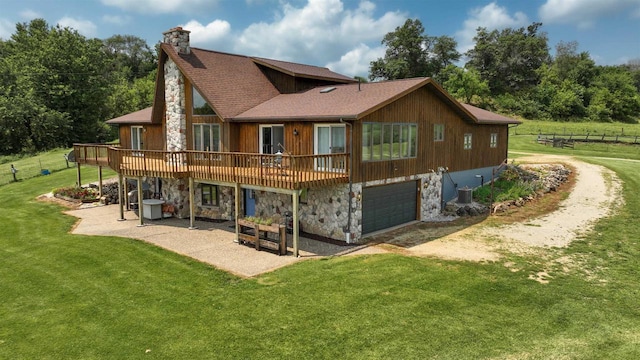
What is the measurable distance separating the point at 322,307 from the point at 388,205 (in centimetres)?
834

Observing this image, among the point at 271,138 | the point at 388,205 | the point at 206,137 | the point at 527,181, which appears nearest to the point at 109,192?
the point at 206,137

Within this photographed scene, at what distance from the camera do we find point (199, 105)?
18.6 metres

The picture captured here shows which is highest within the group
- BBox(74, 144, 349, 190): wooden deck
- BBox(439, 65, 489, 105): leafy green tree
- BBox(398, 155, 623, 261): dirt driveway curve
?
BBox(439, 65, 489, 105): leafy green tree

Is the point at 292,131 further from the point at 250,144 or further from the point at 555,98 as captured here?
the point at 555,98

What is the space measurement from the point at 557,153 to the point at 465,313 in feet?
105

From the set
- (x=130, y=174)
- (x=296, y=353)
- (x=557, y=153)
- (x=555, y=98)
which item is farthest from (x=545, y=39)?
(x=296, y=353)

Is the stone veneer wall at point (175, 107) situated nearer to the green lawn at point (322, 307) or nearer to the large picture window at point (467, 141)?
the green lawn at point (322, 307)

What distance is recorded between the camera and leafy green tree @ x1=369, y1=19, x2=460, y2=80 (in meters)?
73.3

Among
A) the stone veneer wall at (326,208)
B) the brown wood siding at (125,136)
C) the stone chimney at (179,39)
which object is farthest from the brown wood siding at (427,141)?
the brown wood siding at (125,136)

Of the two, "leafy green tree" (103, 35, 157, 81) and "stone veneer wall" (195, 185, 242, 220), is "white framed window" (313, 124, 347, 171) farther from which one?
"leafy green tree" (103, 35, 157, 81)

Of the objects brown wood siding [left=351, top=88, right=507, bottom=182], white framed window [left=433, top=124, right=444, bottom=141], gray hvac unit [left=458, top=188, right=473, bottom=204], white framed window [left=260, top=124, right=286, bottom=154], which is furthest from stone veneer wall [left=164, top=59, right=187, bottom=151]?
gray hvac unit [left=458, top=188, right=473, bottom=204]

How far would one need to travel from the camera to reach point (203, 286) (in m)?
10.8

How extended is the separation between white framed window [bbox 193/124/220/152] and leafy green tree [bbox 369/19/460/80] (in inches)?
2292

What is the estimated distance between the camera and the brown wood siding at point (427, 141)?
1547cm
